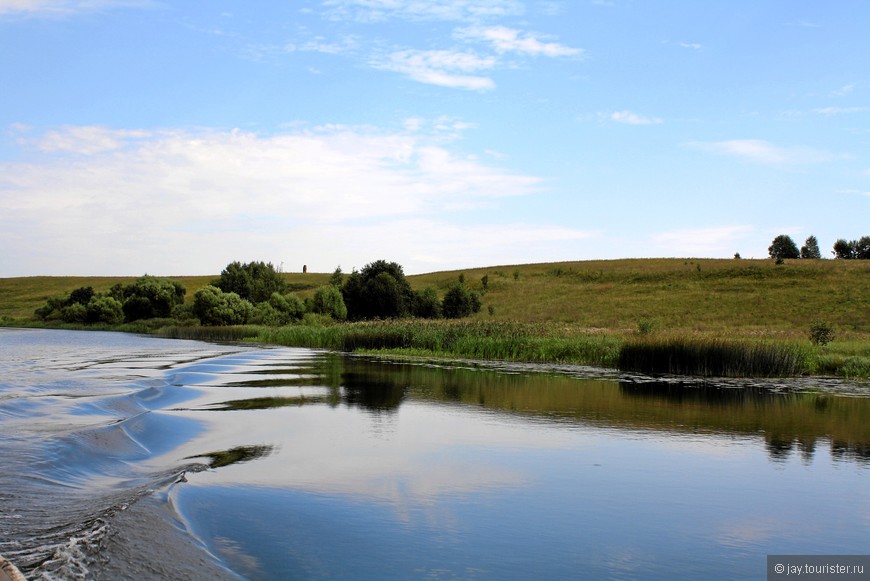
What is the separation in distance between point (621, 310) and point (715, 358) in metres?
36.7

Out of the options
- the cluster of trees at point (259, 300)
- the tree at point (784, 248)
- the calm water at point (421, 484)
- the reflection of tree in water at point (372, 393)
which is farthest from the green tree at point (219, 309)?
the tree at point (784, 248)

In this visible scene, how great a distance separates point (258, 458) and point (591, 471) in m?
4.47

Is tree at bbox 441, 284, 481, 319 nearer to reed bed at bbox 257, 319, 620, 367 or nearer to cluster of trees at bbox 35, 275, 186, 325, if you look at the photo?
reed bed at bbox 257, 319, 620, 367

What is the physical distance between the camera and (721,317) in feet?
180

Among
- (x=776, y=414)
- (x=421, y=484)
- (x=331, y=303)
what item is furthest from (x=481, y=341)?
(x=331, y=303)

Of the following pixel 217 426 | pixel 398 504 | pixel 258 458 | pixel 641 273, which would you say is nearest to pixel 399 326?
pixel 217 426

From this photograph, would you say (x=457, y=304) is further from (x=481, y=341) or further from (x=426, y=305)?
(x=481, y=341)

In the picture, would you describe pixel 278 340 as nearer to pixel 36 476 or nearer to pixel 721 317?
pixel 721 317

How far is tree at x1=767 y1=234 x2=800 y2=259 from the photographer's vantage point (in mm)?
94062

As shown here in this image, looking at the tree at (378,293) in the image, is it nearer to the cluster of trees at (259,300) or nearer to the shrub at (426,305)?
the cluster of trees at (259,300)

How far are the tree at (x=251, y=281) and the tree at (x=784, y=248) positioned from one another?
63353mm

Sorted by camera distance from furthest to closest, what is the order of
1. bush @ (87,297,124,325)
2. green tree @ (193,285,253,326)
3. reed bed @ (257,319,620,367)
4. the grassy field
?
bush @ (87,297,124,325), green tree @ (193,285,253,326), the grassy field, reed bed @ (257,319,620,367)

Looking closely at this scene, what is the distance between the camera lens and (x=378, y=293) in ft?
188

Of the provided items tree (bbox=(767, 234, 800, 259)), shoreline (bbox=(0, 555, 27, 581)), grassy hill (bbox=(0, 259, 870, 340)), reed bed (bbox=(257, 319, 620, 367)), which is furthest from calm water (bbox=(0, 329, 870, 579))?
Result: tree (bbox=(767, 234, 800, 259))
